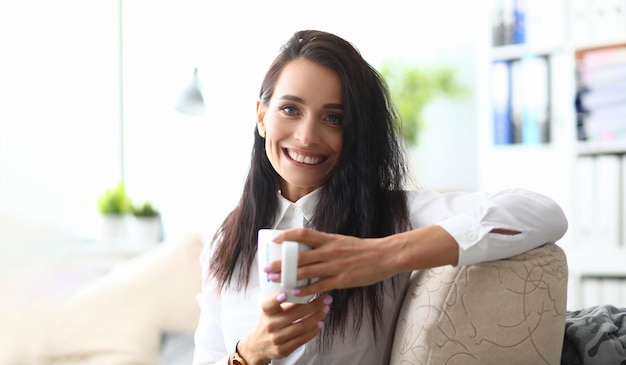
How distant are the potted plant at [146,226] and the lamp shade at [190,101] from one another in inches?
18.9

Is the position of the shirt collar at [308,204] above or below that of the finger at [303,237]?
above

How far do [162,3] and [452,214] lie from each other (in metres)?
2.94

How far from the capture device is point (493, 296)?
1136 mm

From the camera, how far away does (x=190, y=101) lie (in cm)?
348

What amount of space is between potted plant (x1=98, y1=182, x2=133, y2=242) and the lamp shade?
1.62 feet

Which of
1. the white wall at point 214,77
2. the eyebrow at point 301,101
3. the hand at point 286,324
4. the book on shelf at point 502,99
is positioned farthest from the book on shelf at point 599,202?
the hand at point 286,324

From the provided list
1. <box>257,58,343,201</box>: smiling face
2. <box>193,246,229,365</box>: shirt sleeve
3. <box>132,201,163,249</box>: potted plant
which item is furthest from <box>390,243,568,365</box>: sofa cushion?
<box>132,201,163,249</box>: potted plant

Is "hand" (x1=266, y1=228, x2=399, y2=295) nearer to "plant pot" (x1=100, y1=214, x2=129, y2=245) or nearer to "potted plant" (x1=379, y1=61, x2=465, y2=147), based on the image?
"plant pot" (x1=100, y1=214, x2=129, y2=245)

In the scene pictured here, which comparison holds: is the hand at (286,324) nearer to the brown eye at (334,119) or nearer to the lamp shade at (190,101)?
the brown eye at (334,119)

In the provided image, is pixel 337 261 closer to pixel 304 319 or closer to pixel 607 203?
pixel 304 319

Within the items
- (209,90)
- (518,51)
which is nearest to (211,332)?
(518,51)

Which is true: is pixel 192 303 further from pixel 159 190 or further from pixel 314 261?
pixel 159 190

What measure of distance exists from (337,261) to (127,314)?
3.76ft

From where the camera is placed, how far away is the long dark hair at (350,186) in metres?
1.32
